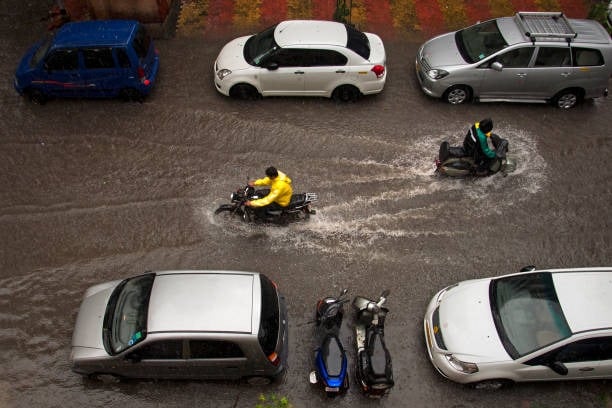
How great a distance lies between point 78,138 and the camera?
11414 mm

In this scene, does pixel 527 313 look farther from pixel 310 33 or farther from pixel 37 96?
pixel 37 96

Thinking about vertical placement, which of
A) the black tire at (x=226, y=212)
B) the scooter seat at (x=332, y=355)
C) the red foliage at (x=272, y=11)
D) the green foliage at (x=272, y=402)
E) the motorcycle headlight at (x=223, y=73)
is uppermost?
the red foliage at (x=272, y=11)

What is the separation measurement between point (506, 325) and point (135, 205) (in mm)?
7097

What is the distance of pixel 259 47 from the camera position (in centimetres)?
1191

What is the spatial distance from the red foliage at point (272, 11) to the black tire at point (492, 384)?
34.1 feet

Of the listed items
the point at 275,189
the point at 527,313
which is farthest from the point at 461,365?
the point at 275,189

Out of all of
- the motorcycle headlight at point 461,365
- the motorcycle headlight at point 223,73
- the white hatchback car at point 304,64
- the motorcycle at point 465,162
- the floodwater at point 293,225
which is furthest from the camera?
the motorcycle headlight at point 223,73

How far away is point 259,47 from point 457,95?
15.5 feet

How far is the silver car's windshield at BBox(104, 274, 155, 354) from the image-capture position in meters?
7.51

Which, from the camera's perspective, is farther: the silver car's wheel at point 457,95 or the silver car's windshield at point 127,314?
the silver car's wheel at point 457,95

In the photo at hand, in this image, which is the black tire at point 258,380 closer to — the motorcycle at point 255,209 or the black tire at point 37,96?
the motorcycle at point 255,209

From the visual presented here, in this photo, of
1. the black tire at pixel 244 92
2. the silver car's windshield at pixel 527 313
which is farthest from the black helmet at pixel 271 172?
the silver car's windshield at pixel 527 313

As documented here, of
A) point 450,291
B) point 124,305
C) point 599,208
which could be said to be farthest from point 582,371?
point 124,305

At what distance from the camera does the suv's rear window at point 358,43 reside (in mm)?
11641
